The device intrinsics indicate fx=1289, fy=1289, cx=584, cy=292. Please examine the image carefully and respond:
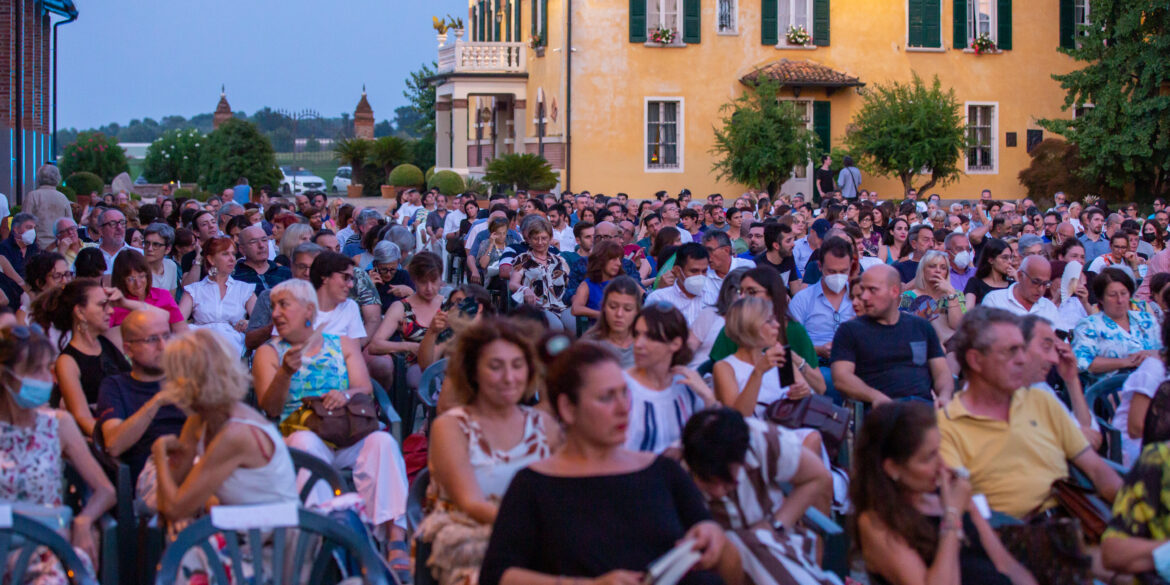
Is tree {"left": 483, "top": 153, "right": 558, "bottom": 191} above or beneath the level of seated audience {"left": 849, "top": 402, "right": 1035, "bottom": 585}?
above

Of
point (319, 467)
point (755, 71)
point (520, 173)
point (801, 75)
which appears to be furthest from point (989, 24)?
point (319, 467)

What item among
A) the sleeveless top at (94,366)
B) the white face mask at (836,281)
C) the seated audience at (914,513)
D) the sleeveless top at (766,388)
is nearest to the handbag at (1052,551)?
the seated audience at (914,513)

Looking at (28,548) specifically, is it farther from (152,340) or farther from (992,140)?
(992,140)

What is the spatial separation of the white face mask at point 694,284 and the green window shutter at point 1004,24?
29910mm

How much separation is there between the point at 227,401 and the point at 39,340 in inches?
33.6

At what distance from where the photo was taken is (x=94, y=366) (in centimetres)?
573

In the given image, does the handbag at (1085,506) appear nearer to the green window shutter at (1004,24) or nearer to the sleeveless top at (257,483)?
the sleeveless top at (257,483)

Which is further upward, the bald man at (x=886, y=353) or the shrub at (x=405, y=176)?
the shrub at (x=405, y=176)

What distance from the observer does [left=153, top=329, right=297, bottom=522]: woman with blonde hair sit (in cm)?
417

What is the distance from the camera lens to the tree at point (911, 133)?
3122 centimetres

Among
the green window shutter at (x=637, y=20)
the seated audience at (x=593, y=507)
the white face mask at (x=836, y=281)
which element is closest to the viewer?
the seated audience at (x=593, y=507)

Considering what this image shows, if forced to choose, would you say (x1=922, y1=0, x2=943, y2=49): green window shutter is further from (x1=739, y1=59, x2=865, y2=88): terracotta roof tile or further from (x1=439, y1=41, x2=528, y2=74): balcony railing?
(x1=439, y1=41, x2=528, y2=74): balcony railing

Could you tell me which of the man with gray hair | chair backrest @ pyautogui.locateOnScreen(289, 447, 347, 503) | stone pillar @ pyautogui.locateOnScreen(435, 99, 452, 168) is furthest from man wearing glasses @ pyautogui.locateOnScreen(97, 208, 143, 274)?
stone pillar @ pyautogui.locateOnScreen(435, 99, 452, 168)

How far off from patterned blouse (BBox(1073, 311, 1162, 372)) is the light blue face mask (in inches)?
220
